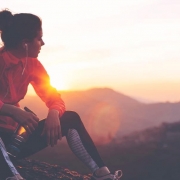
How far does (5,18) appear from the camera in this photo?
4855 millimetres

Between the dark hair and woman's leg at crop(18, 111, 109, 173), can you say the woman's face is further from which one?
woman's leg at crop(18, 111, 109, 173)

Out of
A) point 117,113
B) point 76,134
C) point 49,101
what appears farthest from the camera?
point 117,113

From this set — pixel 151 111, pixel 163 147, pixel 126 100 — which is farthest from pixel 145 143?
pixel 126 100

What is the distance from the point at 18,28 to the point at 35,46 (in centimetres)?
28

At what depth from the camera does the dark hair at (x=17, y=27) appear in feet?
16.0

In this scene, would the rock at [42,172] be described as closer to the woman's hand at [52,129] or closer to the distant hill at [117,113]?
the woman's hand at [52,129]

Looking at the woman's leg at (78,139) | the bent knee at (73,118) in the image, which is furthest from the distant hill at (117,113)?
the bent knee at (73,118)

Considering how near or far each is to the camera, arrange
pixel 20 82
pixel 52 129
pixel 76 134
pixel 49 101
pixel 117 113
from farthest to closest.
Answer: pixel 117 113, pixel 49 101, pixel 76 134, pixel 20 82, pixel 52 129

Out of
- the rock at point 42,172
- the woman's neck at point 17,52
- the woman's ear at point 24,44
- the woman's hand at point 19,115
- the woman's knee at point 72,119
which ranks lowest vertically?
the rock at point 42,172

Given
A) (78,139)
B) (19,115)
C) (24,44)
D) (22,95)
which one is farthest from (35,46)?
(78,139)

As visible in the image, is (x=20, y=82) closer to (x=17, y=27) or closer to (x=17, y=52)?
(x=17, y=52)

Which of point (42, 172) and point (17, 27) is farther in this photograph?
point (42, 172)

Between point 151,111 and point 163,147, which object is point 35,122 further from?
point 151,111

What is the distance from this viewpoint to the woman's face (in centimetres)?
499
